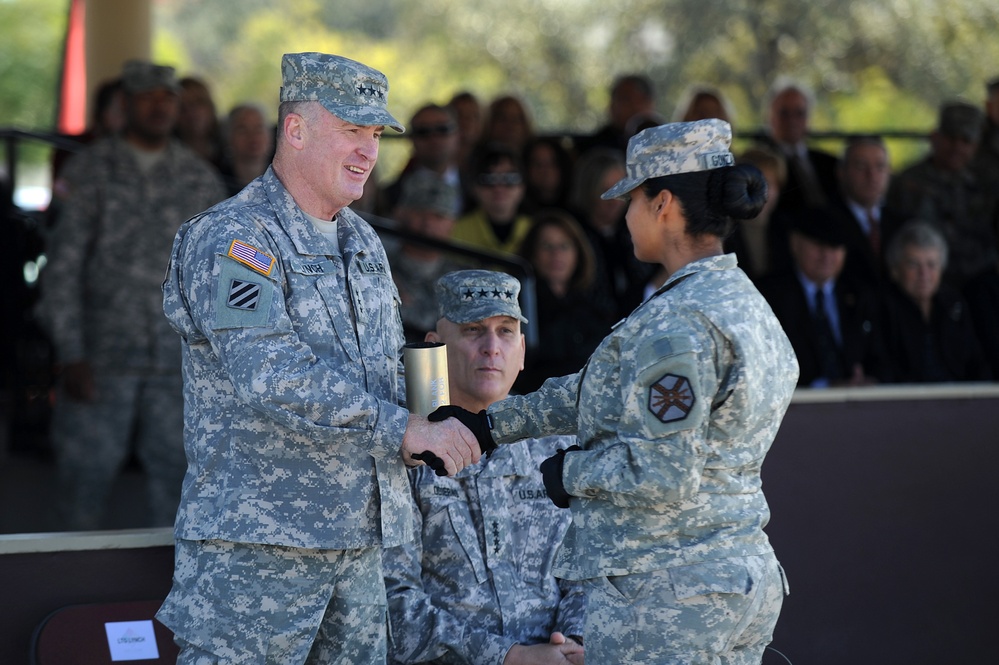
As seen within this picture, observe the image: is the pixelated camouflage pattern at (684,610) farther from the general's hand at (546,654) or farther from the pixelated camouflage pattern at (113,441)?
the pixelated camouflage pattern at (113,441)

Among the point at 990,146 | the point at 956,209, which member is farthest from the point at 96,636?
the point at 990,146

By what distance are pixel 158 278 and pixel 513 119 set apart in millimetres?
2356

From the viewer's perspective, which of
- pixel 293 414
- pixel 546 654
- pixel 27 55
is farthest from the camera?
pixel 27 55

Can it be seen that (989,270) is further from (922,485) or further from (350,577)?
(350,577)

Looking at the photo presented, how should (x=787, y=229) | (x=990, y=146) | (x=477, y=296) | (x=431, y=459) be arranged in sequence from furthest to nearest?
(x=990, y=146), (x=787, y=229), (x=477, y=296), (x=431, y=459)

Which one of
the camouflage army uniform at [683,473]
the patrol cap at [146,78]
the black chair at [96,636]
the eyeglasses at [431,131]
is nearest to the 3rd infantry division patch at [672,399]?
the camouflage army uniform at [683,473]

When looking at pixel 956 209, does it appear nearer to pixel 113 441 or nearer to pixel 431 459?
pixel 113 441

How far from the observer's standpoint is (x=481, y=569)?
3236 millimetres

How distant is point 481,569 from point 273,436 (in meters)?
0.78

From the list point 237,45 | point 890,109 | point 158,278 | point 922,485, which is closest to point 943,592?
point 922,485

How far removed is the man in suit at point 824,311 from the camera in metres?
5.26

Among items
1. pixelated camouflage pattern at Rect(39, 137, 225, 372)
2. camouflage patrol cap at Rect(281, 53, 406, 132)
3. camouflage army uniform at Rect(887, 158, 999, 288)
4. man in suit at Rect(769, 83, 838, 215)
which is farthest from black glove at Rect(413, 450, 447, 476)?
camouflage army uniform at Rect(887, 158, 999, 288)

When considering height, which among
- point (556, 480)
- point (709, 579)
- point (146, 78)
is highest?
point (146, 78)

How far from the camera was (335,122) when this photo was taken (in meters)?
2.76
